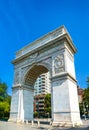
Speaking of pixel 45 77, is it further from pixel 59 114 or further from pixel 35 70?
pixel 59 114

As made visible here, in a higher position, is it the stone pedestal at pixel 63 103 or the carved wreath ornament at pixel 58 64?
the carved wreath ornament at pixel 58 64

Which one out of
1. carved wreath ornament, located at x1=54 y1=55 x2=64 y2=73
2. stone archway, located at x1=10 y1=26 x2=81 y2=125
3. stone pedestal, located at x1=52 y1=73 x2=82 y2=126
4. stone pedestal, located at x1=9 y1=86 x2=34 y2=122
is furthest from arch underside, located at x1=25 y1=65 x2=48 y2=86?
stone pedestal, located at x1=52 y1=73 x2=82 y2=126

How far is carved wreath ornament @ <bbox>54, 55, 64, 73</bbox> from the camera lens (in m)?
15.6

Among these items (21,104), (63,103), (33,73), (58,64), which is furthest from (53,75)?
(21,104)

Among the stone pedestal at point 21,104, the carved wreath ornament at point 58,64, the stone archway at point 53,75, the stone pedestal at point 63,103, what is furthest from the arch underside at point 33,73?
the stone pedestal at point 63,103

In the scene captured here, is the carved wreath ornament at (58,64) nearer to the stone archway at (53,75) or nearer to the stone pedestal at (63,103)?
the stone archway at (53,75)

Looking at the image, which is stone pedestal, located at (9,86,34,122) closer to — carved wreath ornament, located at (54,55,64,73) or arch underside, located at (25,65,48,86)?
arch underside, located at (25,65,48,86)

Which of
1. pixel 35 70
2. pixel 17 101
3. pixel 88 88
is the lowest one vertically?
pixel 17 101

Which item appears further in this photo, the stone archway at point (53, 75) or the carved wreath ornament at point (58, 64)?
the carved wreath ornament at point (58, 64)

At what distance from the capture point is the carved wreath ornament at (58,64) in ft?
51.1

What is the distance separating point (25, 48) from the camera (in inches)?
837

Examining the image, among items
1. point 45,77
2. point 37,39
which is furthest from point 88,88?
point 45,77

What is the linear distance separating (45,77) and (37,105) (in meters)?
15.5

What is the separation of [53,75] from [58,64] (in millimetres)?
1402
